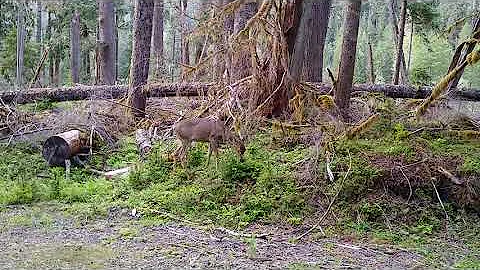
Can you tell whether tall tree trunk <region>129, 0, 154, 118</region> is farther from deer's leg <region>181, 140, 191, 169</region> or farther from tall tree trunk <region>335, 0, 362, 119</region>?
tall tree trunk <region>335, 0, 362, 119</region>

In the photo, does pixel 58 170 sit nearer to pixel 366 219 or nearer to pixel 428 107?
pixel 366 219

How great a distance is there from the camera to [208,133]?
745cm

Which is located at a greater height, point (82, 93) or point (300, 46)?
point (300, 46)

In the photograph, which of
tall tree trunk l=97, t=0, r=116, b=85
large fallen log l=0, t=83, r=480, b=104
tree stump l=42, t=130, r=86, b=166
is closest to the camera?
tree stump l=42, t=130, r=86, b=166

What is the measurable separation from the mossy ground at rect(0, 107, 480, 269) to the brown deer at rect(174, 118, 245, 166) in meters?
0.21

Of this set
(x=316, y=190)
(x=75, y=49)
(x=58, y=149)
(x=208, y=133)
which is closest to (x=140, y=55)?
(x=58, y=149)

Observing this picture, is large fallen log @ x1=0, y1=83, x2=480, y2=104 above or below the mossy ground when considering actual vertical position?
above

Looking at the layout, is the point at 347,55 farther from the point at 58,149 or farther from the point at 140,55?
the point at 140,55

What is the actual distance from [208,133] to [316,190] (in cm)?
150

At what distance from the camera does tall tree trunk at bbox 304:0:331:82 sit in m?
10.6

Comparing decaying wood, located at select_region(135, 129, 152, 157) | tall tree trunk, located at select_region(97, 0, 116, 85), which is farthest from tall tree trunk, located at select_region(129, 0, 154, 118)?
tall tree trunk, located at select_region(97, 0, 116, 85)

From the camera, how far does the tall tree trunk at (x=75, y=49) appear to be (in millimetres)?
25619

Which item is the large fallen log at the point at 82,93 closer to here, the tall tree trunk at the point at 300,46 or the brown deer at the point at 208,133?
the tall tree trunk at the point at 300,46

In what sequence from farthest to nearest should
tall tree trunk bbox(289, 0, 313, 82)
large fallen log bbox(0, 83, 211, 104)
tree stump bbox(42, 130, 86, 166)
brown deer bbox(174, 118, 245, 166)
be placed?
large fallen log bbox(0, 83, 211, 104) → tree stump bbox(42, 130, 86, 166) → tall tree trunk bbox(289, 0, 313, 82) → brown deer bbox(174, 118, 245, 166)
